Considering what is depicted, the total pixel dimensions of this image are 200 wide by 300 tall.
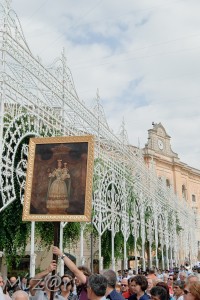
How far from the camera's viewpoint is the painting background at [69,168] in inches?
267

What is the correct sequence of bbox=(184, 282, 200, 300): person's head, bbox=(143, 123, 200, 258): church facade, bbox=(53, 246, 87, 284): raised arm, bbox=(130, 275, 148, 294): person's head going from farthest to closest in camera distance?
1. bbox=(143, 123, 200, 258): church facade
2. bbox=(130, 275, 148, 294): person's head
3. bbox=(53, 246, 87, 284): raised arm
4. bbox=(184, 282, 200, 300): person's head

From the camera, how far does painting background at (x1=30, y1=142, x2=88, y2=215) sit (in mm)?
6789

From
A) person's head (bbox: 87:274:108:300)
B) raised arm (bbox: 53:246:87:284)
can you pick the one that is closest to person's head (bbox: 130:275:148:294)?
raised arm (bbox: 53:246:87:284)

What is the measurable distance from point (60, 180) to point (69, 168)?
1.03ft

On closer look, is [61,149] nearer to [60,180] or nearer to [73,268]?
[60,180]

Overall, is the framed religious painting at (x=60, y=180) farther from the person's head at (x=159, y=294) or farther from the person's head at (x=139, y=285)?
the person's head at (x=159, y=294)

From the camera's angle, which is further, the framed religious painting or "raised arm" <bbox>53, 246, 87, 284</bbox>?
the framed religious painting

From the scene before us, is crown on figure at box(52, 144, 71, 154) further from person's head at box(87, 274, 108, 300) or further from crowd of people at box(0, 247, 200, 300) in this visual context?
person's head at box(87, 274, 108, 300)

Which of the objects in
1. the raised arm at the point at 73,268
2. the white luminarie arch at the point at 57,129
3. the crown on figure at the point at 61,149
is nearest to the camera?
the raised arm at the point at 73,268

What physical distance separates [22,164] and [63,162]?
597 cm

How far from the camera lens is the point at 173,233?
38.5m

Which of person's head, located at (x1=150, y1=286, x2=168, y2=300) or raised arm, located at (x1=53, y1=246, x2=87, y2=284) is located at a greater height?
raised arm, located at (x1=53, y1=246, x2=87, y2=284)

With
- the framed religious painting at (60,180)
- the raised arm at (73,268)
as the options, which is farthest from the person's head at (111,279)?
the framed religious painting at (60,180)

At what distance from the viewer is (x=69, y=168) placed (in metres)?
7.09
